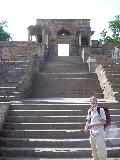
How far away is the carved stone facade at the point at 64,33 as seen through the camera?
22620 mm

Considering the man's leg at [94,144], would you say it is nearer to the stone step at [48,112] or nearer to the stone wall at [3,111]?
the stone step at [48,112]

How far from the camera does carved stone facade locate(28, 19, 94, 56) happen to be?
22620 mm

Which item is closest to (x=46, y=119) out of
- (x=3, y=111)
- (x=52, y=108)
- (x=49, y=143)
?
(x=52, y=108)

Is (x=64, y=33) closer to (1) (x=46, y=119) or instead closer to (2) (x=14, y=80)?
(2) (x=14, y=80)

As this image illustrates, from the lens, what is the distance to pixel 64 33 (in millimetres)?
26094

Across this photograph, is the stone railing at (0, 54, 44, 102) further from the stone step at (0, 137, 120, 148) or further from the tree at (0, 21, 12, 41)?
the tree at (0, 21, 12, 41)

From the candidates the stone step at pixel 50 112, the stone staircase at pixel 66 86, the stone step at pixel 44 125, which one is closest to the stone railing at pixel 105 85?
the stone staircase at pixel 66 86

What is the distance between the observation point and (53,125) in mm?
6383

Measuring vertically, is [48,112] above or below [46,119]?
above

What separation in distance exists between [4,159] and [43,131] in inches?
54.6

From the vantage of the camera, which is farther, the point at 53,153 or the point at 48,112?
the point at 48,112

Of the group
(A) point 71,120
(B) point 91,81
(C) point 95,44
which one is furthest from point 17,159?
(C) point 95,44

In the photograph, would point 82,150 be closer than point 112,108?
Yes

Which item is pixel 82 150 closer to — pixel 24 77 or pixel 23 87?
pixel 23 87
